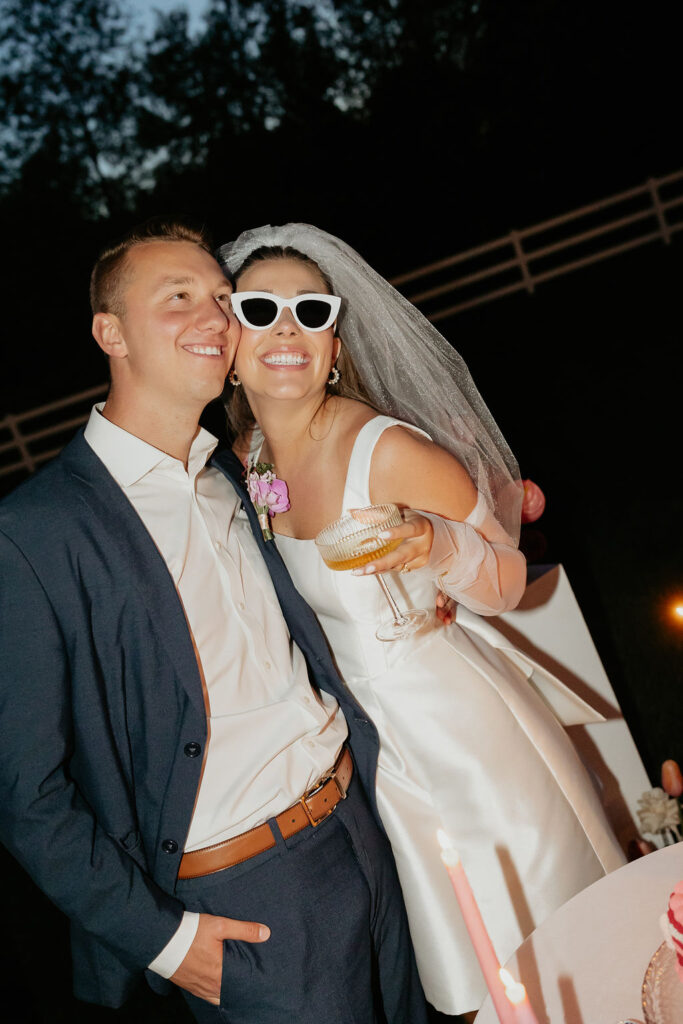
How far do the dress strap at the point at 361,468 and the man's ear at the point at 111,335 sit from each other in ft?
2.55

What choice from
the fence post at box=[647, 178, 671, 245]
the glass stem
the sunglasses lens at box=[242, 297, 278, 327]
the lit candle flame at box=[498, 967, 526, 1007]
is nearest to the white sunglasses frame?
the sunglasses lens at box=[242, 297, 278, 327]

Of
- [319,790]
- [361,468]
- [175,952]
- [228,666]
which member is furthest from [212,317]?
[175,952]

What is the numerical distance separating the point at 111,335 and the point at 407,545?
1114mm

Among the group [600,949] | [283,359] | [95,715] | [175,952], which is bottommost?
[600,949]

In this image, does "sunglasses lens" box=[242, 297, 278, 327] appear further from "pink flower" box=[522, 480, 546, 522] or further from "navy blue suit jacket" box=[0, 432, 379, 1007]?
"pink flower" box=[522, 480, 546, 522]

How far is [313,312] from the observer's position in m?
2.65

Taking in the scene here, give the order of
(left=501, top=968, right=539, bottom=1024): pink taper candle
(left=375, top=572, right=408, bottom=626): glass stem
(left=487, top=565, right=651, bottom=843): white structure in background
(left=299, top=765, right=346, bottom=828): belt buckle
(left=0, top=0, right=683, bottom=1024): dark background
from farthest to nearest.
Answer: (left=0, top=0, right=683, bottom=1024): dark background < (left=487, top=565, right=651, bottom=843): white structure in background < (left=375, top=572, right=408, bottom=626): glass stem < (left=299, top=765, right=346, bottom=828): belt buckle < (left=501, top=968, right=539, bottom=1024): pink taper candle

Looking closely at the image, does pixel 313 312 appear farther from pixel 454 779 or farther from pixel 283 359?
pixel 454 779

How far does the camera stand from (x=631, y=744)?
3.36 m

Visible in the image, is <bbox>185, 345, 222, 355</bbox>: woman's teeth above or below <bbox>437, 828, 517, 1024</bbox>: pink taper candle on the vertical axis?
above

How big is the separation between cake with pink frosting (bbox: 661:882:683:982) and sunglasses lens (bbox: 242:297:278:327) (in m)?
1.96

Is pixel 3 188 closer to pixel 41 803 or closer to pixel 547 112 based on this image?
pixel 547 112

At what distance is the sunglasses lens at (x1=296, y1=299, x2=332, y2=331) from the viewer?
2635 millimetres

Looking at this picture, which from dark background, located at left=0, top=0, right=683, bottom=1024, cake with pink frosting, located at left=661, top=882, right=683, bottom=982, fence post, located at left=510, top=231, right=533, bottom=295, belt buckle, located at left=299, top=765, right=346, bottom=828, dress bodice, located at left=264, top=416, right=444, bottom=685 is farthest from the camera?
dark background, located at left=0, top=0, right=683, bottom=1024
